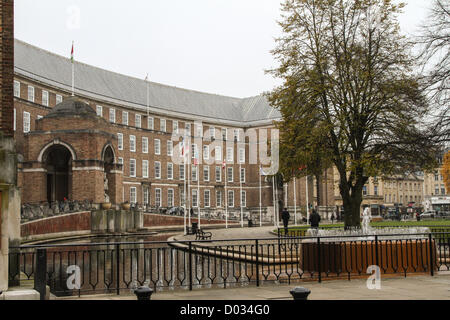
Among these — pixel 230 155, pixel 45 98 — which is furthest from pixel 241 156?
pixel 45 98

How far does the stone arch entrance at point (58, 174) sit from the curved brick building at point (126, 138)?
0.10 m

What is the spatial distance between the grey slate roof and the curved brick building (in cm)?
20

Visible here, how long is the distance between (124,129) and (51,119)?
29.0 metres

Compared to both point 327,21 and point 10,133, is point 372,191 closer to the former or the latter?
point 327,21

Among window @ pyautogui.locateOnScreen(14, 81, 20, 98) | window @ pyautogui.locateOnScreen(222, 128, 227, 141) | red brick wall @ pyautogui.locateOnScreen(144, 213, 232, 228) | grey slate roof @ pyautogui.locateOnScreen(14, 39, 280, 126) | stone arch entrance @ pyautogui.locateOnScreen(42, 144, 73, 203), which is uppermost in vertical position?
grey slate roof @ pyautogui.locateOnScreen(14, 39, 280, 126)

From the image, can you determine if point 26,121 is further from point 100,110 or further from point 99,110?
point 100,110

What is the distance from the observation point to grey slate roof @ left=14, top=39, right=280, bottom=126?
208 feet

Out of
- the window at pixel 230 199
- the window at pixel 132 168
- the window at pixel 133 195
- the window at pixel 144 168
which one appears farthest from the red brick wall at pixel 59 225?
the window at pixel 230 199

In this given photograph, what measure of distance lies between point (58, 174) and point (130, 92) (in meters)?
32.2

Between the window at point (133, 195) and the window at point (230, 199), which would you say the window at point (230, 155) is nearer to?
the window at point (230, 199)

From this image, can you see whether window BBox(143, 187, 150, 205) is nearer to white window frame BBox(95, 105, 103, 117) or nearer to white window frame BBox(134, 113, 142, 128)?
white window frame BBox(134, 113, 142, 128)

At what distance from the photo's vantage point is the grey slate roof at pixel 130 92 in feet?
208

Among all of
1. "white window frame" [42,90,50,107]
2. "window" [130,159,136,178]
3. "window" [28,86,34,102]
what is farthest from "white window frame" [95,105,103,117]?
"window" [28,86,34,102]
